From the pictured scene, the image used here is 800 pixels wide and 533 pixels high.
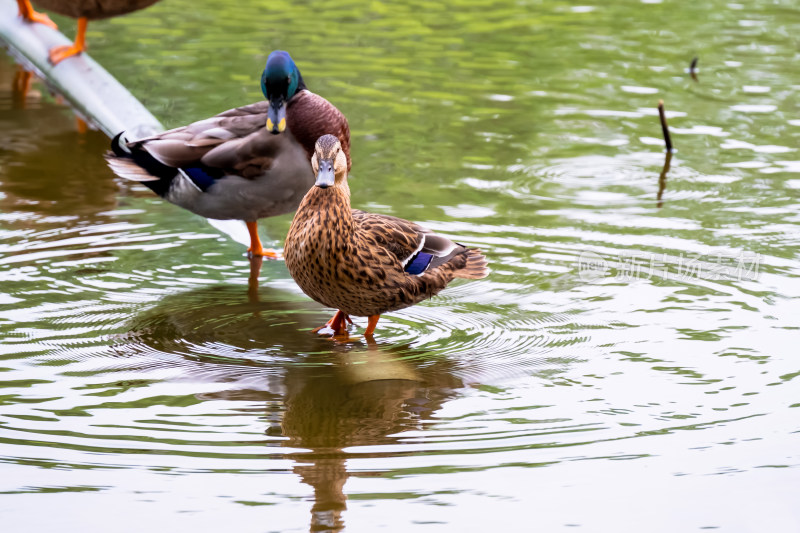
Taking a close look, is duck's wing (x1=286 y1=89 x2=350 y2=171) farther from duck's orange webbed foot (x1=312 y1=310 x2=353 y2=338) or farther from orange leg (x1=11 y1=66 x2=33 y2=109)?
orange leg (x1=11 y1=66 x2=33 y2=109)

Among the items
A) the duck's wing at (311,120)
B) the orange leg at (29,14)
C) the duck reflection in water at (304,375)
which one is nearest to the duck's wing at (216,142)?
the duck's wing at (311,120)

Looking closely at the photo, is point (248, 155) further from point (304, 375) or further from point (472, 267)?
point (304, 375)

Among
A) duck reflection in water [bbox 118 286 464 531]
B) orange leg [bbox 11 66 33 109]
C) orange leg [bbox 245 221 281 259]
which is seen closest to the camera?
duck reflection in water [bbox 118 286 464 531]

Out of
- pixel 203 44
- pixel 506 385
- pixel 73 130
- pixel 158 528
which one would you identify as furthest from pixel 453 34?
pixel 158 528

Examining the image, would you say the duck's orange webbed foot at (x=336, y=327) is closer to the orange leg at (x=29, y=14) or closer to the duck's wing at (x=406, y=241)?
the duck's wing at (x=406, y=241)

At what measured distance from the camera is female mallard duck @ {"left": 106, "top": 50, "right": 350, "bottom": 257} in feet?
18.0

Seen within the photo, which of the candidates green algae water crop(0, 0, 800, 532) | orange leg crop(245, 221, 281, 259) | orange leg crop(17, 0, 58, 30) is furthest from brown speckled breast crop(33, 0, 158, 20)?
orange leg crop(245, 221, 281, 259)

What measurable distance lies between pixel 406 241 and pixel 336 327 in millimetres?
472

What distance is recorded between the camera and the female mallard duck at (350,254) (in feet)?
14.8

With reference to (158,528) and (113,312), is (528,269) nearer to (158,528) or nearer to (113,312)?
(113,312)

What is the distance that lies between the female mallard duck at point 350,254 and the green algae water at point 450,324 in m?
0.23

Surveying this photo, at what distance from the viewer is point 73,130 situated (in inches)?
314

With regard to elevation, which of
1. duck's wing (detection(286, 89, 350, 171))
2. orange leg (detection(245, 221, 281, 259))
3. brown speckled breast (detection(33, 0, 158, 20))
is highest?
brown speckled breast (detection(33, 0, 158, 20))

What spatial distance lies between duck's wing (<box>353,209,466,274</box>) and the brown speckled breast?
13.7 ft
